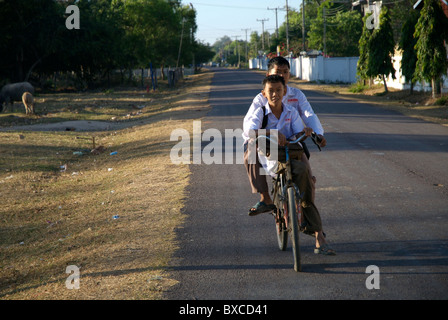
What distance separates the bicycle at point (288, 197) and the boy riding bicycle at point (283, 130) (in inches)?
2.8

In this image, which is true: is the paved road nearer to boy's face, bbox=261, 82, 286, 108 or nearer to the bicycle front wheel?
the bicycle front wheel

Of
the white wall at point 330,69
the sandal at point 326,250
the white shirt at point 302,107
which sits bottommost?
the sandal at point 326,250

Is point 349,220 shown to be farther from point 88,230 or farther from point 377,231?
point 88,230

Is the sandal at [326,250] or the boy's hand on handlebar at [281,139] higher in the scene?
the boy's hand on handlebar at [281,139]

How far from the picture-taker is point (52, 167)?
13.1m

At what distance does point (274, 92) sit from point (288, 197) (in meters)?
1.05

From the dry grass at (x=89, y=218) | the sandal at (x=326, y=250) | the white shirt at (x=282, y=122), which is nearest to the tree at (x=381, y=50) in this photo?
the dry grass at (x=89, y=218)

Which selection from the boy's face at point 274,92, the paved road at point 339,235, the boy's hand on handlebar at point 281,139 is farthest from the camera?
the boy's face at point 274,92

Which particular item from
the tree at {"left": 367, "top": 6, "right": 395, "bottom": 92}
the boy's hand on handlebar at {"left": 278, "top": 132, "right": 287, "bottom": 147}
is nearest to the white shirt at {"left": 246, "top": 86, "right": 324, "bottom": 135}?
the boy's hand on handlebar at {"left": 278, "top": 132, "right": 287, "bottom": 147}

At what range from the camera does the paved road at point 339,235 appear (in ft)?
15.8

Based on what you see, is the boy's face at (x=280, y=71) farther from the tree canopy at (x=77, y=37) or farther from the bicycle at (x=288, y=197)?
the tree canopy at (x=77, y=37)

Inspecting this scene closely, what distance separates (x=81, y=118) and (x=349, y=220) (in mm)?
18802

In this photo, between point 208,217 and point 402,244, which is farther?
point 208,217
